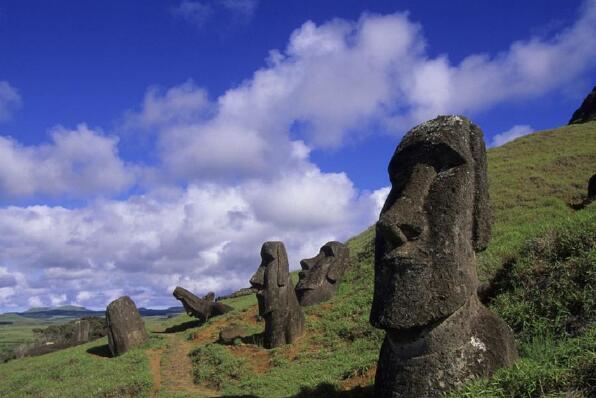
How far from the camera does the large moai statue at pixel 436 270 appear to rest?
231 inches

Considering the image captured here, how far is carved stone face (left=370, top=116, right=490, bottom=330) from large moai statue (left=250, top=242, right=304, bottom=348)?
8.66 meters

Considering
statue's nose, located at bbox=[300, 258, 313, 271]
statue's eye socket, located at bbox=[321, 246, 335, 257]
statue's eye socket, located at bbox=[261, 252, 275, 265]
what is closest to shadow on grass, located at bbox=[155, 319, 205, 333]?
statue's nose, located at bbox=[300, 258, 313, 271]

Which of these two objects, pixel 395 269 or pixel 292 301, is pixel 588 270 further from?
pixel 292 301

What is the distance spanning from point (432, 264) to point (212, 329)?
1477 cm

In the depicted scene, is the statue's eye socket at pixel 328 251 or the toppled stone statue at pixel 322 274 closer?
the toppled stone statue at pixel 322 274

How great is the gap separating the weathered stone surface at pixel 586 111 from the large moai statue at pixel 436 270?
53204 millimetres

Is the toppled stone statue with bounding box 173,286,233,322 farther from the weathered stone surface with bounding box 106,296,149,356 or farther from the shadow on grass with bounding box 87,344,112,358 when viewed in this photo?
the shadow on grass with bounding box 87,344,112,358

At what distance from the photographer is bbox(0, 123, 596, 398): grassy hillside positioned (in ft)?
18.9

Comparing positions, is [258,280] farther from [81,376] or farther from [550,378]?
[550,378]

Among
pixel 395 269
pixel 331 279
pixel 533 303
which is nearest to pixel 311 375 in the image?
pixel 533 303

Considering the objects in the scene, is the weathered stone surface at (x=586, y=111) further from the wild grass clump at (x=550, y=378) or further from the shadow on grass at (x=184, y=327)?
the wild grass clump at (x=550, y=378)

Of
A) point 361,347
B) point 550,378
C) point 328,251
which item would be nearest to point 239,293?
point 328,251

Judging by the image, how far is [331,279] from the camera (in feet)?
65.6

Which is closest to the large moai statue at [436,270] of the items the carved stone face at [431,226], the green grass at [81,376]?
the carved stone face at [431,226]
